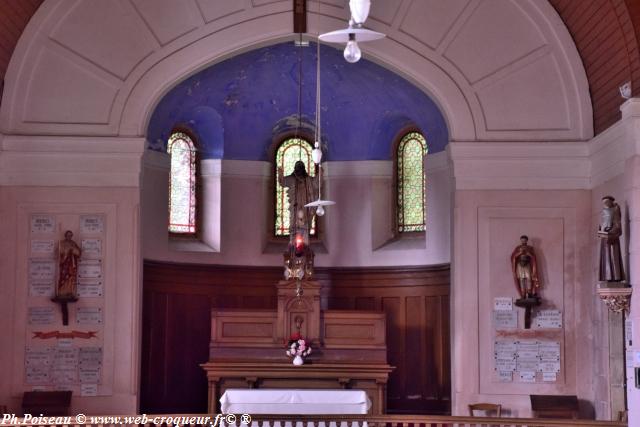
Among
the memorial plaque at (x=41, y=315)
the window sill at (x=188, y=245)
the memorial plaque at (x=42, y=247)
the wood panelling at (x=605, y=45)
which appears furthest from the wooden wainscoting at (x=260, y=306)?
the wood panelling at (x=605, y=45)

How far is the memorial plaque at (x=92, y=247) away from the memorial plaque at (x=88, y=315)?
2.26 feet

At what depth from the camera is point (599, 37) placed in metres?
13.9

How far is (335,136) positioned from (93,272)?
5.25 m

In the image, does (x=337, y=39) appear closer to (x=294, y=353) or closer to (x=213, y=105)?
(x=294, y=353)

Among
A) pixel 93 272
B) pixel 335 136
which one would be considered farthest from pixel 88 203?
pixel 335 136

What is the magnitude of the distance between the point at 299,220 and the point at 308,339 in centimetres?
227

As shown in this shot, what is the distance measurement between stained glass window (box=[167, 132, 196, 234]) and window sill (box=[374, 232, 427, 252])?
9.93 feet

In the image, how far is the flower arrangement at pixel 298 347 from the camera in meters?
15.0

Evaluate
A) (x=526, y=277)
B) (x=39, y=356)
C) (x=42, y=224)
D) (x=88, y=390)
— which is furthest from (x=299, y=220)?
(x=39, y=356)

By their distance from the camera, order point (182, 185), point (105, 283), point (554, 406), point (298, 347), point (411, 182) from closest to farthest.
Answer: point (554, 406) → point (105, 283) → point (298, 347) → point (182, 185) → point (411, 182)

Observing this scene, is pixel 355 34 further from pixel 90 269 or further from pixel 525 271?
pixel 90 269

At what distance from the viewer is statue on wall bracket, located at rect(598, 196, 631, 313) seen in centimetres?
1279

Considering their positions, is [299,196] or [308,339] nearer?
[308,339]

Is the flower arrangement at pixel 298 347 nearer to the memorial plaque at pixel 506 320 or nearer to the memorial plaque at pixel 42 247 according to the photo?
the memorial plaque at pixel 506 320
